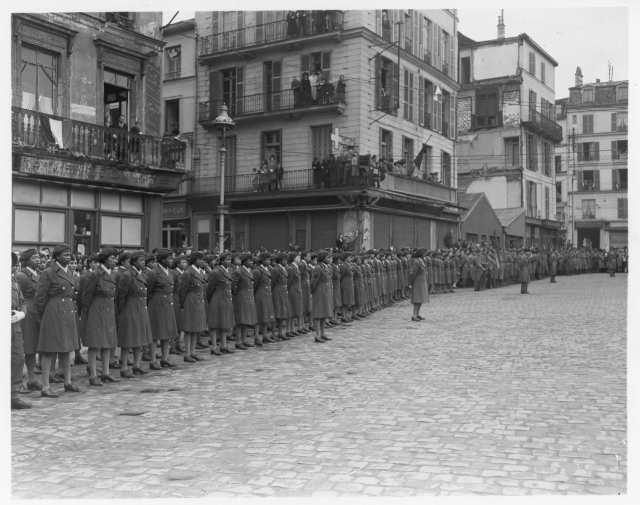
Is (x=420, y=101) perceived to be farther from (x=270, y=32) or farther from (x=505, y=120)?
(x=505, y=120)

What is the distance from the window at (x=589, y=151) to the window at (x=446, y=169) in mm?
21201

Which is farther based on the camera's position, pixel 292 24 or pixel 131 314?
pixel 292 24

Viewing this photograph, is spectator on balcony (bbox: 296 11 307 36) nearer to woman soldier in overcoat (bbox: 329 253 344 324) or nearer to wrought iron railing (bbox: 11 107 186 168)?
wrought iron railing (bbox: 11 107 186 168)

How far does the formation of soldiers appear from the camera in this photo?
9.51m

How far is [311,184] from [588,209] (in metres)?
31.8

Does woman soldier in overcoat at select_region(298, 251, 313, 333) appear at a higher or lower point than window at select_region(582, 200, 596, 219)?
lower

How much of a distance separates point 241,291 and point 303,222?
16.9m

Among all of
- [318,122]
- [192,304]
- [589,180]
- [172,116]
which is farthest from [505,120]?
[192,304]

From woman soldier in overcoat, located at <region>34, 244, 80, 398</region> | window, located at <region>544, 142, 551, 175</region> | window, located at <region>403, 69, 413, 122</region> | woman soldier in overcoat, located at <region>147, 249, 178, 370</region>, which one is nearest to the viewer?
woman soldier in overcoat, located at <region>34, 244, 80, 398</region>

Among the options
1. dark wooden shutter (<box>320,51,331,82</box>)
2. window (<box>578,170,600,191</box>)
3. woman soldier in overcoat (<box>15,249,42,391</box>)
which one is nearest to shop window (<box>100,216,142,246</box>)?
woman soldier in overcoat (<box>15,249,42,391</box>)

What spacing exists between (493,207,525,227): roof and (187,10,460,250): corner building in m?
9.95

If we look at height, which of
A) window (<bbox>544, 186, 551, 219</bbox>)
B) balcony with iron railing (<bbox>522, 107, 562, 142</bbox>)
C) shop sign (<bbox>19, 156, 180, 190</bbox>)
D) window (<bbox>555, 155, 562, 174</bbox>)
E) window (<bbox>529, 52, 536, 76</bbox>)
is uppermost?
window (<bbox>529, 52, 536, 76</bbox>)

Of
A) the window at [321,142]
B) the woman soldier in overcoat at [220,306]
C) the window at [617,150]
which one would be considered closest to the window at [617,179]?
the window at [617,150]

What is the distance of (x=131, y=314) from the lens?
1070 cm
